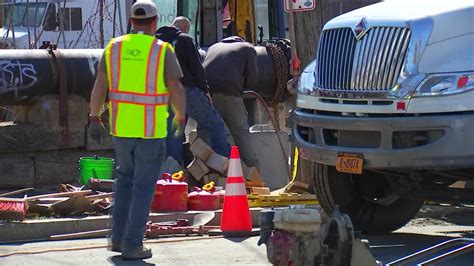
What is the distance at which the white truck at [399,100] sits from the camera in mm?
8039

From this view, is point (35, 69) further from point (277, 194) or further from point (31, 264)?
point (31, 264)

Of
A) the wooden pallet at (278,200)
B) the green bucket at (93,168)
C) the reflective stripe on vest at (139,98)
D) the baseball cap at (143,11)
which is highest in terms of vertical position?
the baseball cap at (143,11)

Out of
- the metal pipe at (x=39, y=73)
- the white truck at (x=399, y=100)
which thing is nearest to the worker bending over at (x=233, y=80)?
the metal pipe at (x=39, y=73)

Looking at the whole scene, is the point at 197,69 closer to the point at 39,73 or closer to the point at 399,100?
the point at 39,73

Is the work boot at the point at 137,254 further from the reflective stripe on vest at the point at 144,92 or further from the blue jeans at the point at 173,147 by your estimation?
the blue jeans at the point at 173,147

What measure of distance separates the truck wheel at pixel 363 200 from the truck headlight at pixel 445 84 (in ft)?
4.45

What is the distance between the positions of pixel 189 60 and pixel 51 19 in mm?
17509

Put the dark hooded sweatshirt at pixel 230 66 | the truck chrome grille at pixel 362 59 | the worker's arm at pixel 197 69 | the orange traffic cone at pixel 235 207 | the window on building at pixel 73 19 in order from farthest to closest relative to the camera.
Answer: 1. the window on building at pixel 73 19
2. the dark hooded sweatshirt at pixel 230 66
3. the worker's arm at pixel 197 69
4. the orange traffic cone at pixel 235 207
5. the truck chrome grille at pixel 362 59

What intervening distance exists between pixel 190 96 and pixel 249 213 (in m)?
2.49

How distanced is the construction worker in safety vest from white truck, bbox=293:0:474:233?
1.16 metres

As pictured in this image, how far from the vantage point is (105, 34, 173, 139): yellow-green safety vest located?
27.9 feet

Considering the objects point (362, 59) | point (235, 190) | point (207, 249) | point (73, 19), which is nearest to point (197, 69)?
point (235, 190)

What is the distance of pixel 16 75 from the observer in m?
11.9

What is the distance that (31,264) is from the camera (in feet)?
27.2
